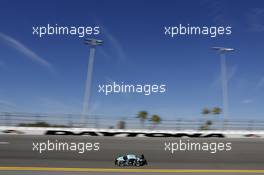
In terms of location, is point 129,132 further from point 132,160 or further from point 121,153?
point 132,160

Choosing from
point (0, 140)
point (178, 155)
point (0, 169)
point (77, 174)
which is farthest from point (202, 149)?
point (0, 140)

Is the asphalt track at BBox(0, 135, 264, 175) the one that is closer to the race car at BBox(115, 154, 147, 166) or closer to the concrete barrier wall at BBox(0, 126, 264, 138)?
the race car at BBox(115, 154, 147, 166)

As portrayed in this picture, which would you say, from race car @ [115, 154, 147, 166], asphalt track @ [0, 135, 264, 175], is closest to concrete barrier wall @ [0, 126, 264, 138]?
asphalt track @ [0, 135, 264, 175]

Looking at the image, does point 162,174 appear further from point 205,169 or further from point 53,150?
→ point 53,150

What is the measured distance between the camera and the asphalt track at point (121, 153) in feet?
22.9

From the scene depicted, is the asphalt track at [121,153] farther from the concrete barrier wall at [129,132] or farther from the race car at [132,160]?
the concrete barrier wall at [129,132]

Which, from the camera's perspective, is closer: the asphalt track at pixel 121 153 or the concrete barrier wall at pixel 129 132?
the asphalt track at pixel 121 153

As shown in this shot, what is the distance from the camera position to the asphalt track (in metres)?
6.98

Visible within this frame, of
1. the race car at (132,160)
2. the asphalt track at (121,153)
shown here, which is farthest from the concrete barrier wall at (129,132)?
the race car at (132,160)

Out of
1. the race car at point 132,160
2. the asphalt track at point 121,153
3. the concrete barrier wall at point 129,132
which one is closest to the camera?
the race car at point 132,160

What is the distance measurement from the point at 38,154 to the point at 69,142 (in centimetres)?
71

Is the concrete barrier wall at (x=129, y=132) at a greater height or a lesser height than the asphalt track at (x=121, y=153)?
greater

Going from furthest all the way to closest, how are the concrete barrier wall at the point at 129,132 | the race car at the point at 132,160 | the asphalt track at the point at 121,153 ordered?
the concrete barrier wall at the point at 129,132 → the asphalt track at the point at 121,153 → the race car at the point at 132,160

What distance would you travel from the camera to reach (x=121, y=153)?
8.58 meters
